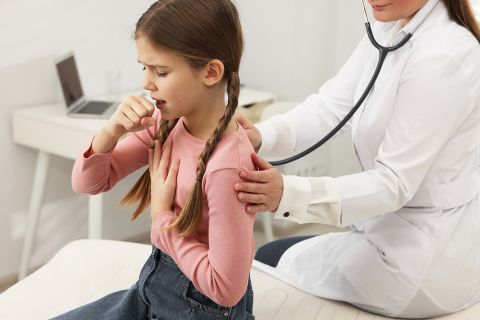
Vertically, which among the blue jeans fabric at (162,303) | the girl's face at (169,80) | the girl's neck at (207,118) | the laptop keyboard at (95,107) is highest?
the girl's face at (169,80)

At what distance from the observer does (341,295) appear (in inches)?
54.4

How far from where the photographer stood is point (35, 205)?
2.58 m

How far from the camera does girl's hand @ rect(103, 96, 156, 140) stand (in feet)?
3.49

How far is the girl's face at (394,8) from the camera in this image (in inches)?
51.7

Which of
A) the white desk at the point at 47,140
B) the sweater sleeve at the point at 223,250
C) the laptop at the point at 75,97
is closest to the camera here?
the sweater sleeve at the point at 223,250

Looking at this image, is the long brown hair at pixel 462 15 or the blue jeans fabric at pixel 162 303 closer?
the blue jeans fabric at pixel 162 303

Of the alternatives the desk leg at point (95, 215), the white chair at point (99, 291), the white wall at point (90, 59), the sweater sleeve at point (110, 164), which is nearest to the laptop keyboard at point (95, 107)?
the white wall at point (90, 59)

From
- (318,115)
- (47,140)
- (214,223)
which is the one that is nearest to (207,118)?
(214,223)

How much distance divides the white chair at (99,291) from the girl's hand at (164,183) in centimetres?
36

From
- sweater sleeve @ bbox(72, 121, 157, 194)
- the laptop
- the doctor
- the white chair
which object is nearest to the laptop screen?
the laptop

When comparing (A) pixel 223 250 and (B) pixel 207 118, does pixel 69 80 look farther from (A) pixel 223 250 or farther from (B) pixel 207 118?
(A) pixel 223 250

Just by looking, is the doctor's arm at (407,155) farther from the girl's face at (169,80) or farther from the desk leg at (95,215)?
the desk leg at (95,215)

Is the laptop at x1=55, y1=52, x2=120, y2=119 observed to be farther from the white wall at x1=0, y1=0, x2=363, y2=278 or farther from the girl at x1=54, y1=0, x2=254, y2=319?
the girl at x1=54, y1=0, x2=254, y2=319

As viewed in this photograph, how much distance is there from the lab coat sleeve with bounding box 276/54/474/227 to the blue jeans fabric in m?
0.22
